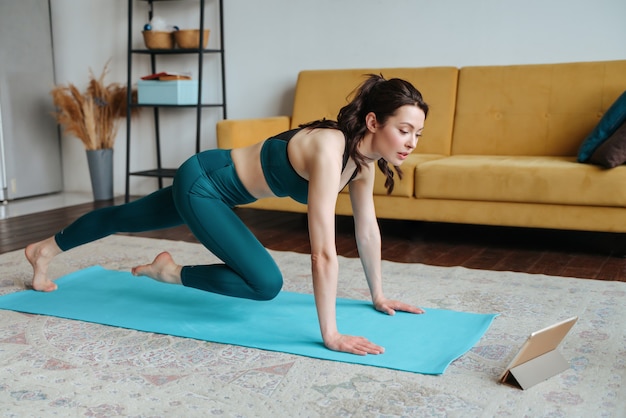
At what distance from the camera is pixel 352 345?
191cm

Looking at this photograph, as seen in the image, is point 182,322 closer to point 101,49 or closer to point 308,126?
point 308,126

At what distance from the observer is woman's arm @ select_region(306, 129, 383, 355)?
1.84 m

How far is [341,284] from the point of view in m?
2.72

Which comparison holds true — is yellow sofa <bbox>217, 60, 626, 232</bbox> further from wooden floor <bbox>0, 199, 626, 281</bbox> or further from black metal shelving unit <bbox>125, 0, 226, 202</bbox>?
black metal shelving unit <bbox>125, 0, 226, 202</bbox>

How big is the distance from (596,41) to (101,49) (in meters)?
3.58

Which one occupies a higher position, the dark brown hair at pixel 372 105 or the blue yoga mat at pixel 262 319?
the dark brown hair at pixel 372 105

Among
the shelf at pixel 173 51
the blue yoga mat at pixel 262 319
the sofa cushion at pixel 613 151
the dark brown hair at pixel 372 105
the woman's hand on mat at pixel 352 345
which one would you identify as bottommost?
the blue yoga mat at pixel 262 319

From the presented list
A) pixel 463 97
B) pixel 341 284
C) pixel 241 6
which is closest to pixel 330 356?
pixel 341 284

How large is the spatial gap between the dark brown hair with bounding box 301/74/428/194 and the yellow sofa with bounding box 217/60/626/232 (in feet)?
4.66

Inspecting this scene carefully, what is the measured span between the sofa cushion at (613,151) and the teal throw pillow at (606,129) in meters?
0.08

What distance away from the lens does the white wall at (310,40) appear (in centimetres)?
391

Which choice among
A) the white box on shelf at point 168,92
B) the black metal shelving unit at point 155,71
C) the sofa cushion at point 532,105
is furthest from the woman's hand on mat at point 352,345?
the white box on shelf at point 168,92

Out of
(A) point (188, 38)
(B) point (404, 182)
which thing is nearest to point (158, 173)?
(A) point (188, 38)

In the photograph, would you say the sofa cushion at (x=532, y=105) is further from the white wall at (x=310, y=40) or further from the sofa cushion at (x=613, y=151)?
the sofa cushion at (x=613, y=151)
